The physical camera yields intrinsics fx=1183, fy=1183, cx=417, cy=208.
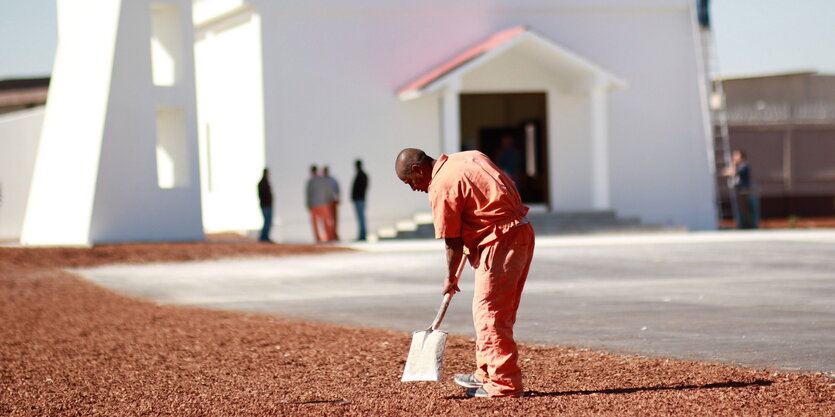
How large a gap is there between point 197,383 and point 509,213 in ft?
8.51

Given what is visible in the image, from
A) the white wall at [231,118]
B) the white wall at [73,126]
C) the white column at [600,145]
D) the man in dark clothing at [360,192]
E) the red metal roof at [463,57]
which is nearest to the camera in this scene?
the white wall at [73,126]

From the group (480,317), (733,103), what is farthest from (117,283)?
(733,103)

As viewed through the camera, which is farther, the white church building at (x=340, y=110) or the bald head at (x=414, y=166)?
the white church building at (x=340, y=110)

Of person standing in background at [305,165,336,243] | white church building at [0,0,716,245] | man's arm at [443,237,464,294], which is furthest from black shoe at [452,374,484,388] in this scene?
white church building at [0,0,716,245]

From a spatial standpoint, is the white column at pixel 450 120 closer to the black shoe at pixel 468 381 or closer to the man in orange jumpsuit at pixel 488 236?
the black shoe at pixel 468 381

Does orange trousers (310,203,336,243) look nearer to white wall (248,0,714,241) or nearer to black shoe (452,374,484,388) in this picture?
white wall (248,0,714,241)

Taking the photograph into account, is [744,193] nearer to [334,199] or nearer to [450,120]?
[450,120]

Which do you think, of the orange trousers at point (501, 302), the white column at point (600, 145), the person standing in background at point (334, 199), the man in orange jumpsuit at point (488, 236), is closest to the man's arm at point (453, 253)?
the man in orange jumpsuit at point (488, 236)

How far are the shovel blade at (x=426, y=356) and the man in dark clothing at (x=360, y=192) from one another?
17.4m

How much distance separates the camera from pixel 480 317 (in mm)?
6867

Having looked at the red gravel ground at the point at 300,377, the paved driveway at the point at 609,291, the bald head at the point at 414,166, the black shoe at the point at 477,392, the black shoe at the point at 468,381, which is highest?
the bald head at the point at 414,166

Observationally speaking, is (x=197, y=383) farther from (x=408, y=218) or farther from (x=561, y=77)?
(x=561, y=77)

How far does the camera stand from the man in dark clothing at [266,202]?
2430cm

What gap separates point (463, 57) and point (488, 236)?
20.3 meters
